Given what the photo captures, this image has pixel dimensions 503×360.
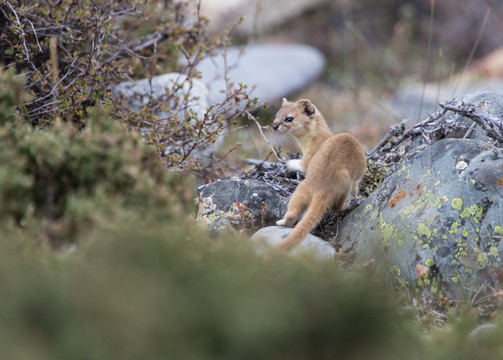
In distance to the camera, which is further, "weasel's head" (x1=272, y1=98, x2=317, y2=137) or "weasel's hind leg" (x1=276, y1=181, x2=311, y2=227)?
"weasel's head" (x1=272, y1=98, x2=317, y2=137)

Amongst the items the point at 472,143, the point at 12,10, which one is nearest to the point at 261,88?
the point at 12,10

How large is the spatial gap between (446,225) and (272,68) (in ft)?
29.6

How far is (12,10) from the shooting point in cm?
539

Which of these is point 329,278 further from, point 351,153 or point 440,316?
point 351,153

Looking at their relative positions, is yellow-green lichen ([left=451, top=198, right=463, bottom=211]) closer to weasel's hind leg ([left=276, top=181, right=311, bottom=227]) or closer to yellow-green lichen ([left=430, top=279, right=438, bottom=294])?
yellow-green lichen ([left=430, top=279, right=438, bottom=294])

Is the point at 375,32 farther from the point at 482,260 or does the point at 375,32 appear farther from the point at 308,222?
the point at 482,260

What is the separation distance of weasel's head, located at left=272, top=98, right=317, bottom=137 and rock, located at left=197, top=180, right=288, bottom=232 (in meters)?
0.94

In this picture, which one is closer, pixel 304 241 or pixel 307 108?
pixel 304 241

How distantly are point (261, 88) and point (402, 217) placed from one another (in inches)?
300

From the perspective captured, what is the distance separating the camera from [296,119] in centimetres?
608

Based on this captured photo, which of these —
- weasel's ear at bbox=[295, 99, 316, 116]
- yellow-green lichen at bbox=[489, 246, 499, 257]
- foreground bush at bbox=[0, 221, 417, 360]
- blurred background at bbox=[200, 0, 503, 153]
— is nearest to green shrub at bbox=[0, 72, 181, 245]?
foreground bush at bbox=[0, 221, 417, 360]

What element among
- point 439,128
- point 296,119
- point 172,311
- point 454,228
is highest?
point 296,119

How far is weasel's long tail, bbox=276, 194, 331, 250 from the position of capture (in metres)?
4.22

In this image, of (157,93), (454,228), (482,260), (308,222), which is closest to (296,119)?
(157,93)
